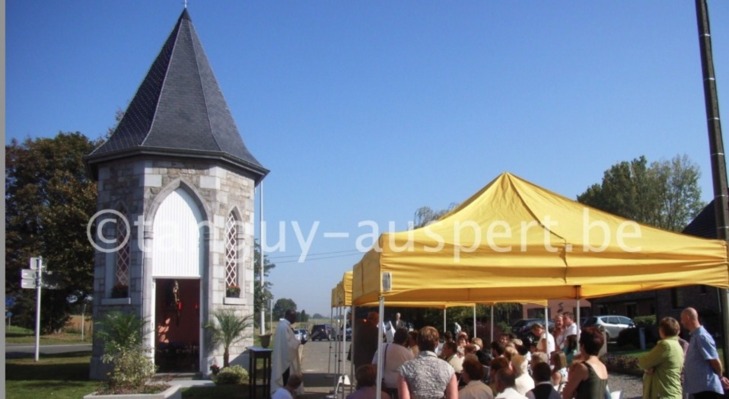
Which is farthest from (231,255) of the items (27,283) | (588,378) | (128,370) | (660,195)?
(660,195)

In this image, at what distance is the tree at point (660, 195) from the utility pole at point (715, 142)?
1932 inches

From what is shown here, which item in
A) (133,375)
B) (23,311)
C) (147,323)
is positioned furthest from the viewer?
(23,311)

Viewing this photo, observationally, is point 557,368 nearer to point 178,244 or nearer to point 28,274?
point 178,244

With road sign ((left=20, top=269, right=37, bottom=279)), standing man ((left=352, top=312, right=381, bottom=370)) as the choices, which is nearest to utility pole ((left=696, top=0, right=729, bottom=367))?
standing man ((left=352, top=312, right=381, bottom=370))

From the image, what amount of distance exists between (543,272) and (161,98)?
47.3 feet

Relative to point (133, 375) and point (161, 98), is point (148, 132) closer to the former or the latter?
point (161, 98)

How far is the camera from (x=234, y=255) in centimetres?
1811

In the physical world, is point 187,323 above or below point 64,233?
below

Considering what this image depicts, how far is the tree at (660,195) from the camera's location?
54.4 metres

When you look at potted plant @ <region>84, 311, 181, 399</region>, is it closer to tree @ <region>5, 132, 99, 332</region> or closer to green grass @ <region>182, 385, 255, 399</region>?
green grass @ <region>182, 385, 255, 399</region>

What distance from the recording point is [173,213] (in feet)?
55.4

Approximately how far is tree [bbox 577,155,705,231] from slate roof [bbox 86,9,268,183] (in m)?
43.2

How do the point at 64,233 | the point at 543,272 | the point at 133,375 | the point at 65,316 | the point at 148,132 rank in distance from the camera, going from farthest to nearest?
the point at 65,316 → the point at 64,233 → the point at 148,132 → the point at 133,375 → the point at 543,272

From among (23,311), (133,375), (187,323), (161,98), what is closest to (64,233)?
(187,323)
